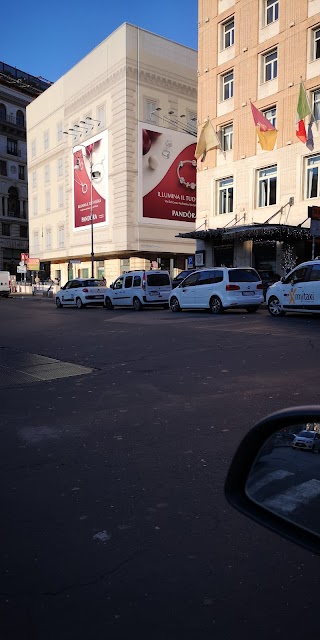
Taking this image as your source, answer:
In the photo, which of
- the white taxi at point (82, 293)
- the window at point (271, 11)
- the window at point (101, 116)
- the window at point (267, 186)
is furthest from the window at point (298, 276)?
the window at point (101, 116)

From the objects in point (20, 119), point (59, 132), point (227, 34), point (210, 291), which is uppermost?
point (20, 119)

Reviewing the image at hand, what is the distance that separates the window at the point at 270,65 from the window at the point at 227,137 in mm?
3611

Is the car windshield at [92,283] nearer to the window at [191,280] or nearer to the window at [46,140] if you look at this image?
the window at [191,280]

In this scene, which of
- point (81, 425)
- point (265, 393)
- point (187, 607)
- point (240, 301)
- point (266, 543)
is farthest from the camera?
point (240, 301)

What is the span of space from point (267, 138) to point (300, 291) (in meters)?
15.5

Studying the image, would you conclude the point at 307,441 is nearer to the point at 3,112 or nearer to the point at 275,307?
the point at 275,307

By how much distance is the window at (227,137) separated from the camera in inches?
1195

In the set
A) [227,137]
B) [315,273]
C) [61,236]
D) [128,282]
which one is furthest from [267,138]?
[61,236]

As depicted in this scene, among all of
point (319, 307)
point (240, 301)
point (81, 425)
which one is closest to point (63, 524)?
point (81, 425)

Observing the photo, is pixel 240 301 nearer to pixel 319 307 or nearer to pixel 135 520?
pixel 319 307

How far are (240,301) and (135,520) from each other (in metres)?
14.9

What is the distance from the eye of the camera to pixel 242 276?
17.2 metres

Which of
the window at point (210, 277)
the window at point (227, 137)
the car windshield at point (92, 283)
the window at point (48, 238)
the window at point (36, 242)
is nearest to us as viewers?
the window at point (210, 277)

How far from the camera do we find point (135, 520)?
8.76 feet
